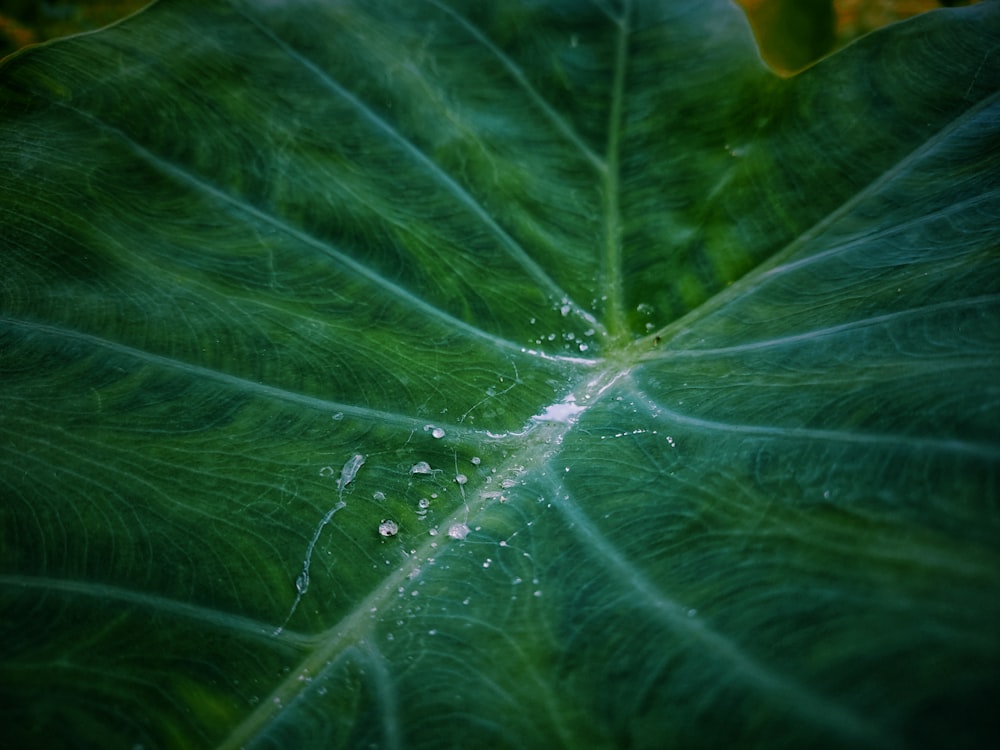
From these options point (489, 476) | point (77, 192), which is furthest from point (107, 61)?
point (489, 476)

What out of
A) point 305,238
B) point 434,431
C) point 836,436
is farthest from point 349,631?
point 305,238

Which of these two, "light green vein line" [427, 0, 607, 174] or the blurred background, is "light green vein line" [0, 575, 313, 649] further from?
the blurred background

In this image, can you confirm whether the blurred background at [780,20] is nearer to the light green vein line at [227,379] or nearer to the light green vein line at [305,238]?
the light green vein line at [305,238]

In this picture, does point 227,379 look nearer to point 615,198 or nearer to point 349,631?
point 349,631

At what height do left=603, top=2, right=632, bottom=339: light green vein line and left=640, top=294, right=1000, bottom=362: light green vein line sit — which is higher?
left=603, top=2, right=632, bottom=339: light green vein line

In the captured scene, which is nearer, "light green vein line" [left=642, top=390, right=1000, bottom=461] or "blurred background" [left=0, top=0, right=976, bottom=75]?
"light green vein line" [left=642, top=390, right=1000, bottom=461]

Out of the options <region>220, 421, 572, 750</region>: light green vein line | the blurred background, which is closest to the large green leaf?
<region>220, 421, 572, 750</region>: light green vein line

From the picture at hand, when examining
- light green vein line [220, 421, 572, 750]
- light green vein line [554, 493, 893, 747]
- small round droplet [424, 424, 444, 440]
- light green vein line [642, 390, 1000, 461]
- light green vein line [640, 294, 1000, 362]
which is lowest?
light green vein line [554, 493, 893, 747]

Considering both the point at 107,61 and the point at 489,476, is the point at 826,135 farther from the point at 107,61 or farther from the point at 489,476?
the point at 107,61

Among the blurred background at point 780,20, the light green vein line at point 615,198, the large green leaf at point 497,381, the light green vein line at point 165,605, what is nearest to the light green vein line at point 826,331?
the large green leaf at point 497,381
